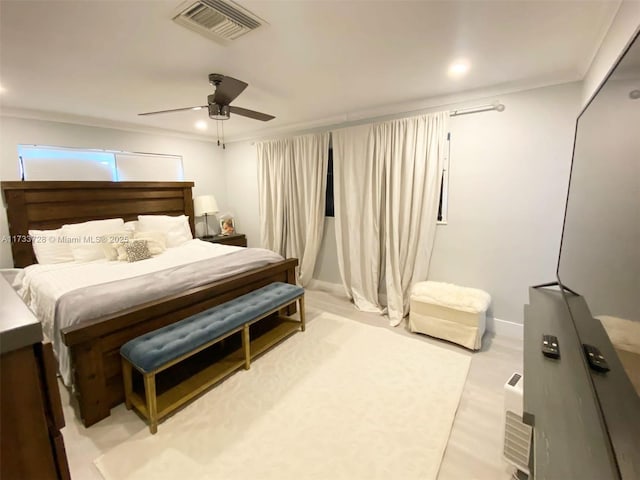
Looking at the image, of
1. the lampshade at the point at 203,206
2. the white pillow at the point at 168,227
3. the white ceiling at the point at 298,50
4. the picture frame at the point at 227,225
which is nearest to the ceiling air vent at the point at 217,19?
the white ceiling at the point at 298,50

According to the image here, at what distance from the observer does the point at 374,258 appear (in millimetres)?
3533

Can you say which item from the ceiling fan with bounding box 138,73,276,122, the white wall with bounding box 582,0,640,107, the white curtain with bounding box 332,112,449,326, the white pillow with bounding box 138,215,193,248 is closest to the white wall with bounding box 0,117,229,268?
the white pillow with bounding box 138,215,193,248

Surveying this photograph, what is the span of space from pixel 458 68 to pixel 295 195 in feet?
8.17

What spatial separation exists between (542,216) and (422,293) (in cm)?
124

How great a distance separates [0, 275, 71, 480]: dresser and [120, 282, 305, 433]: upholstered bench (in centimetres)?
113

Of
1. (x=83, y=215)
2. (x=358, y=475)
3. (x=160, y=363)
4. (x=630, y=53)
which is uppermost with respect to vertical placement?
(x=630, y=53)

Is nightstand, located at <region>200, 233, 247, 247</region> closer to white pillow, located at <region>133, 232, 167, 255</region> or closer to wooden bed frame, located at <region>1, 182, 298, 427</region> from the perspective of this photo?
wooden bed frame, located at <region>1, 182, 298, 427</region>

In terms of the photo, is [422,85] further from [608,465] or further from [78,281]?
[78,281]

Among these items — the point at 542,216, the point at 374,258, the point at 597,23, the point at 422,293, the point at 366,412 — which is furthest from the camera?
the point at 374,258

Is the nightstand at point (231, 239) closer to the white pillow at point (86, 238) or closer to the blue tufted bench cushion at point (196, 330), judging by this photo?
the white pillow at point (86, 238)

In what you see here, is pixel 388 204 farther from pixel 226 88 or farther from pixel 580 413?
pixel 580 413

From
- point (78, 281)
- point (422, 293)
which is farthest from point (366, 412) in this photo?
point (78, 281)

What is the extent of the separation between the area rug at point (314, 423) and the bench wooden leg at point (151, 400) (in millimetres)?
57

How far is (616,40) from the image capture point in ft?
5.15
